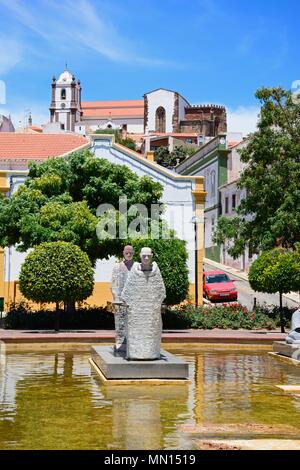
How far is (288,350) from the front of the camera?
648 inches

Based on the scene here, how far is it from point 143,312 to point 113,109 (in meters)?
136

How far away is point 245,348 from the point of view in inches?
766

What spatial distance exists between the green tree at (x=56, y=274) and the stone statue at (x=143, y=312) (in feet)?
30.2

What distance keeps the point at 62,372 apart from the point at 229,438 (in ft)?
21.0

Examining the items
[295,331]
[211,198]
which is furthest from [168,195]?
[211,198]

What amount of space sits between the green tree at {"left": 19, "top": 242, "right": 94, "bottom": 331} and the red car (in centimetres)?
1249

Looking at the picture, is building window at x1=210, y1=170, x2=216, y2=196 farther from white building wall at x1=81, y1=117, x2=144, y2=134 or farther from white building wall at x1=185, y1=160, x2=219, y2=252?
white building wall at x1=81, y1=117, x2=144, y2=134

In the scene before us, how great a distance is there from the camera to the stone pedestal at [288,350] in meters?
16.0

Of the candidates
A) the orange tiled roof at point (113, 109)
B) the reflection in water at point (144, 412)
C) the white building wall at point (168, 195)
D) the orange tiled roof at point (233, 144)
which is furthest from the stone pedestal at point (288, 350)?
the orange tiled roof at point (113, 109)

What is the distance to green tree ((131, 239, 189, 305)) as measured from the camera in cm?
2394

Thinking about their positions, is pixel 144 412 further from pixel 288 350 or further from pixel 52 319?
pixel 52 319

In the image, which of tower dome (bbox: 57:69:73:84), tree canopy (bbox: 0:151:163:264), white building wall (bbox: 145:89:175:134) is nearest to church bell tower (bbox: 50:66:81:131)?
tower dome (bbox: 57:69:73:84)

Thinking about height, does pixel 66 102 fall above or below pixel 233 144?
above
